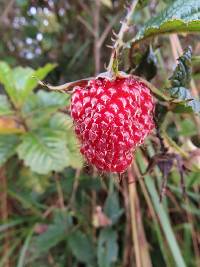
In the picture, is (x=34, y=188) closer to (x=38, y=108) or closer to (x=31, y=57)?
(x=38, y=108)

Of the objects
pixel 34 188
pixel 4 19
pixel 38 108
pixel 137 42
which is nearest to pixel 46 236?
pixel 34 188

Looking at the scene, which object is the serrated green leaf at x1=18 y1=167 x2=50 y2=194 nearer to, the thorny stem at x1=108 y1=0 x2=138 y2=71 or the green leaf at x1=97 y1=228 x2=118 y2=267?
the green leaf at x1=97 y1=228 x2=118 y2=267

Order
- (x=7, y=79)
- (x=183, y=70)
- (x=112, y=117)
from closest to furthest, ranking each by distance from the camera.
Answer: (x=112, y=117), (x=183, y=70), (x=7, y=79)

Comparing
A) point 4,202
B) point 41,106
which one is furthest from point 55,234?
point 41,106

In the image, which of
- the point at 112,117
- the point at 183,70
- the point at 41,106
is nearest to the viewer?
the point at 112,117

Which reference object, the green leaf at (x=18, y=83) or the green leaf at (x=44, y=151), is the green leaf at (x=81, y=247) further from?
the green leaf at (x=18, y=83)

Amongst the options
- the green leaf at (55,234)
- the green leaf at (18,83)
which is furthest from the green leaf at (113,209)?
the green leaf at (18,83)

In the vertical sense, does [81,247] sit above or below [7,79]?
below

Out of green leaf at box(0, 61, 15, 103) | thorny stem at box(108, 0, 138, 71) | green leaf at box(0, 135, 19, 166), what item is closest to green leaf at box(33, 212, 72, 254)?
green leaf at box(0, 135, 19, 166)

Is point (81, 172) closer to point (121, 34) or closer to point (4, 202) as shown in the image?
point (4, 202)
